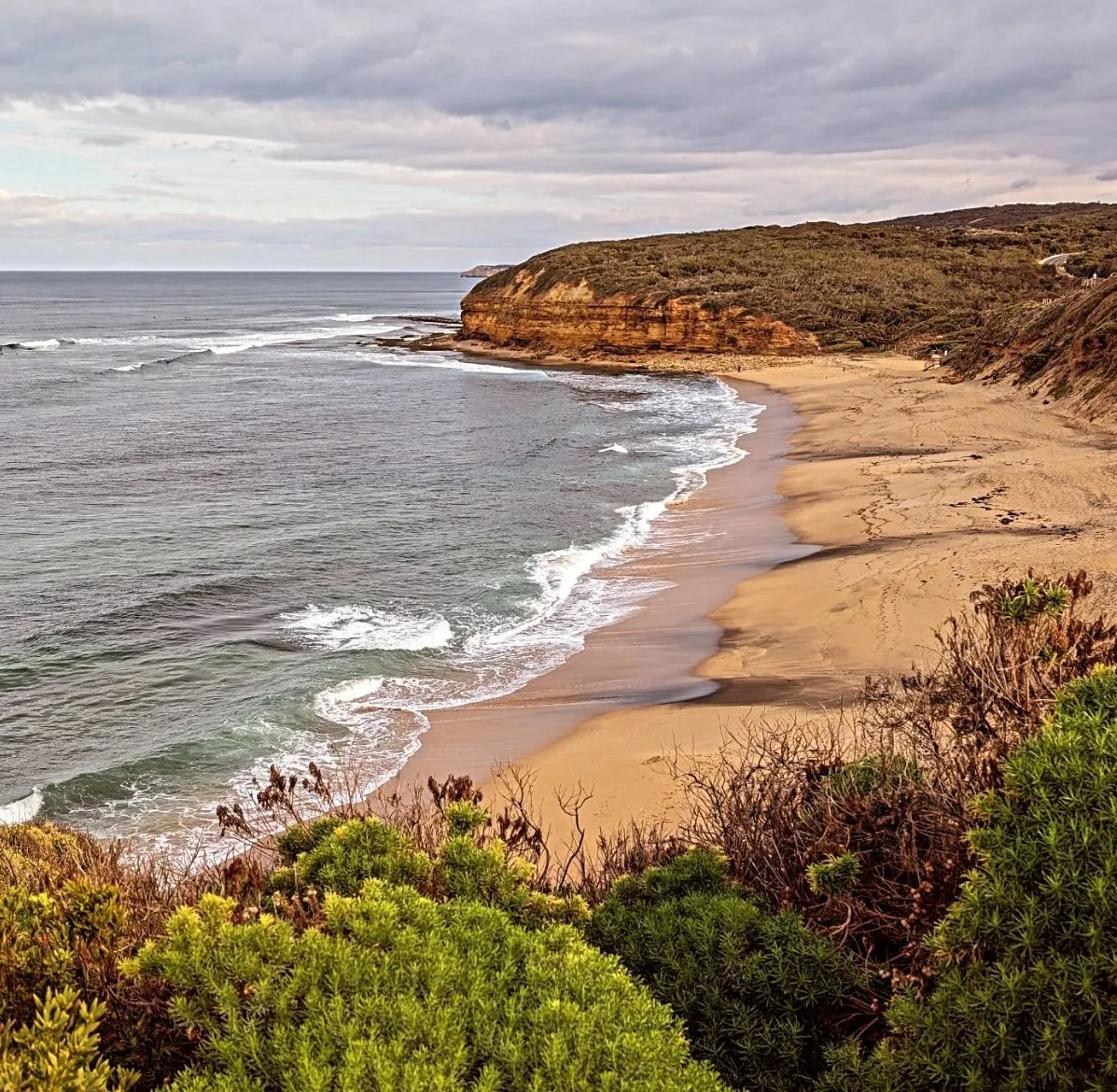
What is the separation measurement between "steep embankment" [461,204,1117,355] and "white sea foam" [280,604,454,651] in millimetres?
42459

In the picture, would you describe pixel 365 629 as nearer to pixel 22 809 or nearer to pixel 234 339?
pixel 22 809

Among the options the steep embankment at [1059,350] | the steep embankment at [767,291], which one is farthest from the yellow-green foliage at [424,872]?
the steep embankment at [767,291]

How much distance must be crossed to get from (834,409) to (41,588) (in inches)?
1137

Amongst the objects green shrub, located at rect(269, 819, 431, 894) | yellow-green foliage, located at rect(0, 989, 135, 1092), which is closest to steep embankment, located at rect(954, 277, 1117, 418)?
green shrub, located at rect(269, 819, 431, 894)

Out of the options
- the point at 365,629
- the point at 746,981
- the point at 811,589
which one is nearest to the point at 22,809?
the point at 365,629

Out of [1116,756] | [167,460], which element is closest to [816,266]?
[167,460]

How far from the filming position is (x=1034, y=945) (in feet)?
13.5

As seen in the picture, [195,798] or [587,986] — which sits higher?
[587,986]

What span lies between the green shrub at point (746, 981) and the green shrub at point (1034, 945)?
53cm

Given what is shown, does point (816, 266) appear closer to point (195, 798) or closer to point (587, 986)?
point (195, 798)

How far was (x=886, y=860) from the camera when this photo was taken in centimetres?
577

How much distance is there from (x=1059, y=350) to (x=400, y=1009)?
3623 centimetres

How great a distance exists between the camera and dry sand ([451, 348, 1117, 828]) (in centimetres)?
1202

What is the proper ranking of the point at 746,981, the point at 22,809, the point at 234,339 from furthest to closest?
1. the point at 234,339
2. the point at 22,809
3. the point at 746,981
